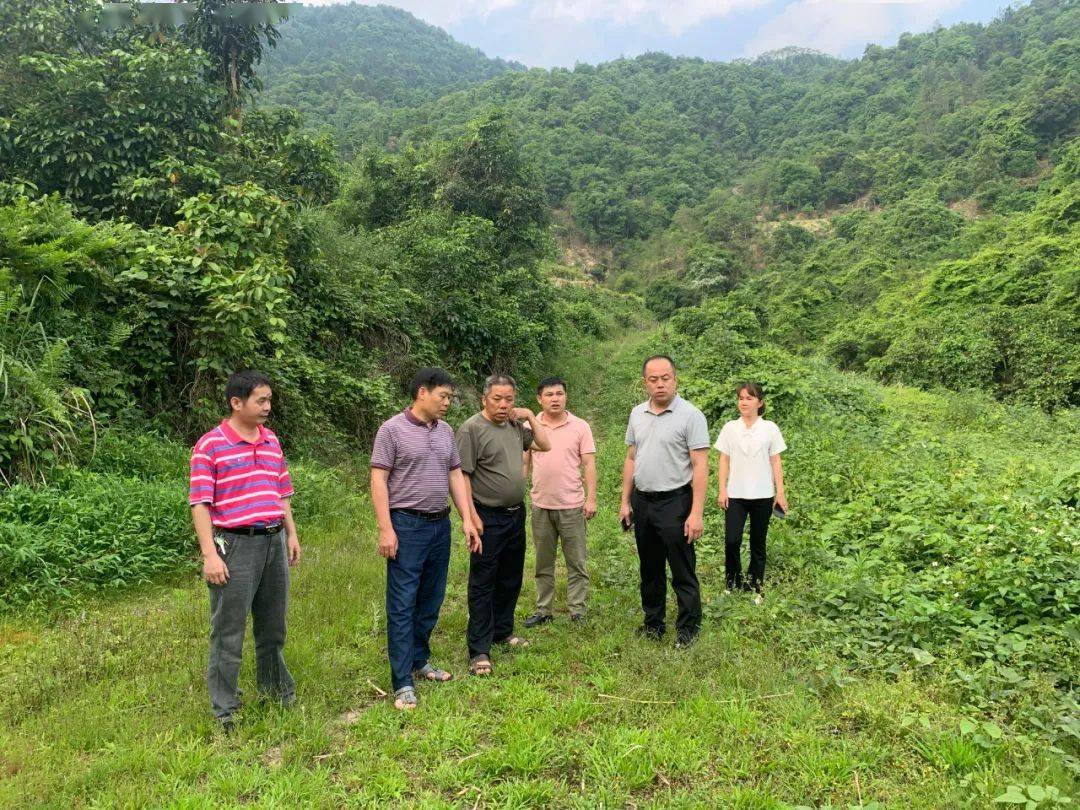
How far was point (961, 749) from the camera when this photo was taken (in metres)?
2.86

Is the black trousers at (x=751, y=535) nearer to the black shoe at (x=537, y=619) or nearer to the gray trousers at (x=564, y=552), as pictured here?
the gray trousers at (x=564, y=552)

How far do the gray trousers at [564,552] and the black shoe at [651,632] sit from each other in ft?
1.85

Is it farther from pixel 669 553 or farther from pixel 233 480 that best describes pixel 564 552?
pixel 233 480

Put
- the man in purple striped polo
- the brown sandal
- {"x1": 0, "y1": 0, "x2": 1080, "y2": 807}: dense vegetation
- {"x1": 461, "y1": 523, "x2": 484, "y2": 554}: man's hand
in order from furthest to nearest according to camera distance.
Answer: the brown sandal, {"x1": 461, "y1": 523, "x2": 484, "y2": 554}: man's hand, the man in purple striped polo, {"x1": 0, "y1": 0, "x2": 1080, "y2": 807}: dense vegetation

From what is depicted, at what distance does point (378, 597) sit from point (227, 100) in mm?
8866

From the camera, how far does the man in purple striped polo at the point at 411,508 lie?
362cm

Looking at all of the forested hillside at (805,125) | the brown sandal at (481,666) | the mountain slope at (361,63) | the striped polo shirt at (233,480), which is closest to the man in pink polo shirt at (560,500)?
the brown sandal at (481,666)

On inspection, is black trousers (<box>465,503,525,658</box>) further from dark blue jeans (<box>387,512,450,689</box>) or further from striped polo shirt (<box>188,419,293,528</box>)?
striped polo shirt (<box>188,419,293,528</box>)

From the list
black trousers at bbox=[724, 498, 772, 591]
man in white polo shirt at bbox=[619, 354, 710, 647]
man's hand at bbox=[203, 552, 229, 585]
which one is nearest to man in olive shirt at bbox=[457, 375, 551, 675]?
man in white polo shirt at bbox=[619, 354, 710, 647]

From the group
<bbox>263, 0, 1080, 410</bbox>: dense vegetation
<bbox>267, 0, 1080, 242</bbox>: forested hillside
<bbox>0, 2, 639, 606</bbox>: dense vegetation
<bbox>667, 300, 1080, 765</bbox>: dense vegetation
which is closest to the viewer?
<bbox>667, 300, 1080, 765</bbox>: dense vegetation

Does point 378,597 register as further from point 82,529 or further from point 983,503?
point 983,503

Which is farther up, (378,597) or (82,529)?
(82,529)

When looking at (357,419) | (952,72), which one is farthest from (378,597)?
(952,72)

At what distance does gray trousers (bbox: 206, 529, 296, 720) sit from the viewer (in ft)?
10.4
